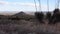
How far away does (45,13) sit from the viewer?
9.68m

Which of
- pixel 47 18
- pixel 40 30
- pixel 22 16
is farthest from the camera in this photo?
pixel 22 16

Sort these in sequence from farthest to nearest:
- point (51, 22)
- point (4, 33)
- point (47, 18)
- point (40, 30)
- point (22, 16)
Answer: point (22, 16), point (47, 18), point (51, 22), point (40, 30), point (4, 33)

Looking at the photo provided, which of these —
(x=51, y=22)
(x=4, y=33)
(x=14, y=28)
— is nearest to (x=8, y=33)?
(x=4, y=33)

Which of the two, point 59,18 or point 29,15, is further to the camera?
point 29,15

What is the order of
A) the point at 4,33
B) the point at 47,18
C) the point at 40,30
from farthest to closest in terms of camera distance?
Answer: 1. the point at 47,18
2. the point at 40,30
3. the point at 4,33

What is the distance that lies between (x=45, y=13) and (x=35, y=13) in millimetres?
541

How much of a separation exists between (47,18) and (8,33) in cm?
364

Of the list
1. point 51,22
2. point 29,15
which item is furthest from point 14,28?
point 29,15

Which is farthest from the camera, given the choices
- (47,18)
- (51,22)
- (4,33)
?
(47,18)

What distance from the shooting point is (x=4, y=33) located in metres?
6.38

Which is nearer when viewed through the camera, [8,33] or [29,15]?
[8,33]

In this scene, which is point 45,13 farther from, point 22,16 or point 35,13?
point 22,16

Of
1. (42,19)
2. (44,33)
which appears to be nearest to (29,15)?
(42,19)

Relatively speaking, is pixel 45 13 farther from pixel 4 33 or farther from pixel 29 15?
pixel 4 33
